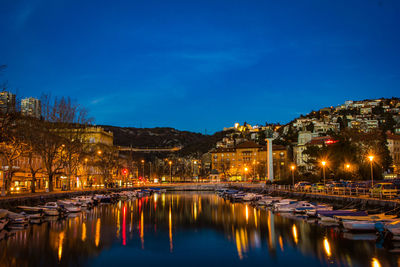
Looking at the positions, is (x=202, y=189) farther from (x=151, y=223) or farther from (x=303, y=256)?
(x=303, y=256)

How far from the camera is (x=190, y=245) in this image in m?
30.6

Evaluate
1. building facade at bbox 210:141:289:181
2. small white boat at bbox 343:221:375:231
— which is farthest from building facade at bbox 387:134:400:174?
small white boat at bbox 343:221:375:231

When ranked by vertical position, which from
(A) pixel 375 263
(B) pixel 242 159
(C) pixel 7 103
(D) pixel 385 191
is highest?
(C) pixel 7 103

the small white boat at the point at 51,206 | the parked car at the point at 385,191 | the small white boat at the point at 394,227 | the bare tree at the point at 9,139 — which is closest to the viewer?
the small white boat at the point at 394,227

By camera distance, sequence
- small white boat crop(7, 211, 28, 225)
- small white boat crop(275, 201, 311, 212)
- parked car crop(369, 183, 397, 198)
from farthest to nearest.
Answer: small white boat crop(275, 201, 311, 212) → parked car crop(369, 183, 397, 198) → small white boat crop(7, 211, 28, 225)

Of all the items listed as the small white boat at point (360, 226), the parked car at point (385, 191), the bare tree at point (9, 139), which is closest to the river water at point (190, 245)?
the small white boat at point (360, 226)

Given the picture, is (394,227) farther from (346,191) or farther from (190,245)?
(346,191)

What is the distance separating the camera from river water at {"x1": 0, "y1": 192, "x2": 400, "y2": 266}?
2427 cm

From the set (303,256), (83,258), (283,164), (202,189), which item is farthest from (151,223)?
(283,164)

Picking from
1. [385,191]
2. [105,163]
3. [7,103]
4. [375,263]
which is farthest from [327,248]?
[105,163]

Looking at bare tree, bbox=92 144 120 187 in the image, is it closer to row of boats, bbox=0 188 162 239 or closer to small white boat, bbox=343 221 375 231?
row of boats, bbox=0 188 162 239

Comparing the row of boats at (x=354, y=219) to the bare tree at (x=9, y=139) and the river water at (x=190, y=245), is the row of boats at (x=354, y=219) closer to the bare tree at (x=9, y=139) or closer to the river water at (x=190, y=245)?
the river water at (x=190, y=245)

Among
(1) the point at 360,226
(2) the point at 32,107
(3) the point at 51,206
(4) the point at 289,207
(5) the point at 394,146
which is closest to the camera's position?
(1) the point at 360,226

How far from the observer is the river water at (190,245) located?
24266mm
